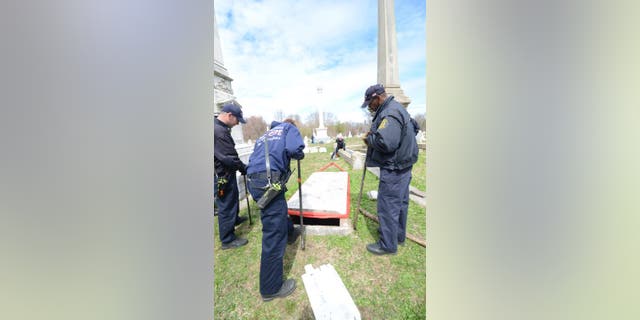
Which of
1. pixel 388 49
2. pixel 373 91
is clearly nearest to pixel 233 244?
pixel 373 91

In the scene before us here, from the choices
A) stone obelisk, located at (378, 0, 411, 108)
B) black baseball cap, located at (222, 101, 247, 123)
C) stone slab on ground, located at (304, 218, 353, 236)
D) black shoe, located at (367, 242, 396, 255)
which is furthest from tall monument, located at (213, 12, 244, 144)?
stone obelisk, located at (378, 0, 411, 108)

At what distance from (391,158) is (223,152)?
2361 mm

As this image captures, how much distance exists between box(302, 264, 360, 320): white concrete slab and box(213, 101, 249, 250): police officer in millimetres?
1425

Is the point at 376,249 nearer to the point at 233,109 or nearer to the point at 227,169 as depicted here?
the point at 227,169

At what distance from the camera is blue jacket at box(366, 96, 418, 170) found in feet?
8.73

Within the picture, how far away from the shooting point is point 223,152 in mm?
3088

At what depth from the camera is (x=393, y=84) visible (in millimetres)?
7340

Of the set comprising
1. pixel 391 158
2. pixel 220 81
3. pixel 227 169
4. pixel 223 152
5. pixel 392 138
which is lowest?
pixel 227 169

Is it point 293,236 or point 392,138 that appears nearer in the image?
point 392,138

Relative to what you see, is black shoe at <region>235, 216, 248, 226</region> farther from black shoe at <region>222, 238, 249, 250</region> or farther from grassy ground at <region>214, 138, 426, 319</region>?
black shoe at <region>222, 238, 249, 250</region>
